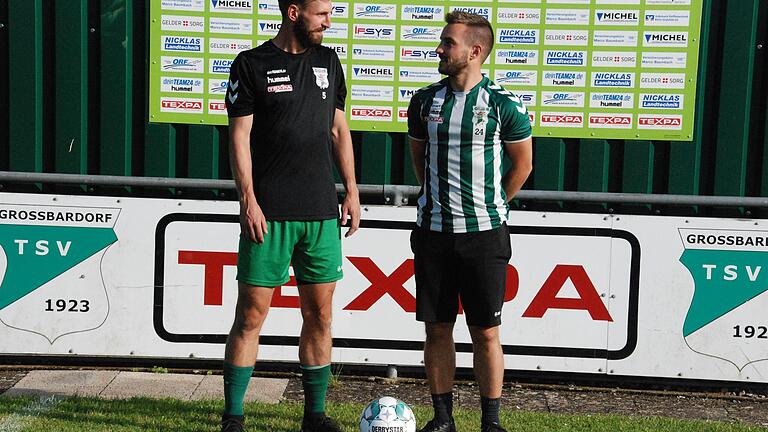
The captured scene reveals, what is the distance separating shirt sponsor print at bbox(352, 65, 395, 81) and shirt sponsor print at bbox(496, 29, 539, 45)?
67cm

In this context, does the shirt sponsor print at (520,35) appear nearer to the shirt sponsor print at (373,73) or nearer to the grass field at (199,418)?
the shirt sponsor print at (373,73)

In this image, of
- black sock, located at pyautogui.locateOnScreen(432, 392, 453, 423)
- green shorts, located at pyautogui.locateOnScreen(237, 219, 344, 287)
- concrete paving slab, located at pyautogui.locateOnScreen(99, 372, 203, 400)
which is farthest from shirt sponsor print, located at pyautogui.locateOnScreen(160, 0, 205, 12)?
black sock, located at pyautogui.locateOnScreen(432, 392, 453, 423)

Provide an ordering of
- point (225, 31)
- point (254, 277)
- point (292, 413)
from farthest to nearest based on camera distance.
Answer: point (225, 31), point (292, 413), point (254, 277)

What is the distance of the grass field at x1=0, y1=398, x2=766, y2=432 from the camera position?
5211 mm

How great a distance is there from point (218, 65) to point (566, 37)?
205cm

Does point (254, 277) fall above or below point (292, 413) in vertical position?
above

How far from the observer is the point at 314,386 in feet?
16.8

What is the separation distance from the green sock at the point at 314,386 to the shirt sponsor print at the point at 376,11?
2.18m

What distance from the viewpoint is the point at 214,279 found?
636 cm

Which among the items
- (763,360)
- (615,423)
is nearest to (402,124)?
(615,423)

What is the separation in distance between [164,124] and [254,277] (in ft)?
6.10

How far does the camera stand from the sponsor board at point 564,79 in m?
→ 6.16

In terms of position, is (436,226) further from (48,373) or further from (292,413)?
(48,373)

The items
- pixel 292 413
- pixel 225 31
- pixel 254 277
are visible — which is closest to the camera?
pixel 254 277
